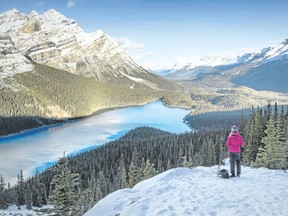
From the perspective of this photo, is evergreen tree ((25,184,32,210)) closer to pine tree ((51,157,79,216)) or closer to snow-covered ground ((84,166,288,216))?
pine tree ((51,157,79,216))

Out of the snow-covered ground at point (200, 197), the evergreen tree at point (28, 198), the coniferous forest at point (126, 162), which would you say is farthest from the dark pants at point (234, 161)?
the evergreen tree at point (28, 198)

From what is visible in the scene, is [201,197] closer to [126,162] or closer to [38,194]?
[38,194]

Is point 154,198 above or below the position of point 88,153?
above

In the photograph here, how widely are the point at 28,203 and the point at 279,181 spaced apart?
85.2m

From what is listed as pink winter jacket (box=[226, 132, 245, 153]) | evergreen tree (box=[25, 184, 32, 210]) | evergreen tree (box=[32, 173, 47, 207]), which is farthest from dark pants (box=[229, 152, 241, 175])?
evergreen tree (box=[32, 173, 47, 207])

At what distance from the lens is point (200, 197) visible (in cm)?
1959

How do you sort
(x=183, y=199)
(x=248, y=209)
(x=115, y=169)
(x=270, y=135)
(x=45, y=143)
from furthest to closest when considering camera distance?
(x=45, y=143) → (x=115, y=169) → (x=270, y=135) → (x=183, y=199) → (x=248, y=209)

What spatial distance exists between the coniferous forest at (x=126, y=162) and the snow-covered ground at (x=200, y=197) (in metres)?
4.89

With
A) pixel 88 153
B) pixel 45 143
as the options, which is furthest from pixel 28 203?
pixel 45 143

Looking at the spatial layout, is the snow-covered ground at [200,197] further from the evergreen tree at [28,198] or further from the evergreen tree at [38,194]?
the evergreen tree at [38,194]

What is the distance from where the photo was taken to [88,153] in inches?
5374

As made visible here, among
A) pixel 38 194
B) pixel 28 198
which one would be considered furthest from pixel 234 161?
pixel 38 194

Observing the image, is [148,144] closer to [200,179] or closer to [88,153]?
[88,153]

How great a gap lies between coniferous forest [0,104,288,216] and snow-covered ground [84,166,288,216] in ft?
16.1
